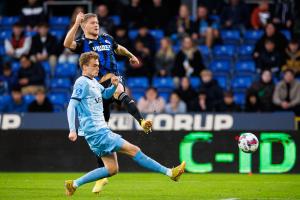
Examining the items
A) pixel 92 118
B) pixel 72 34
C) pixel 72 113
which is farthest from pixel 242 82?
pixel 72 113

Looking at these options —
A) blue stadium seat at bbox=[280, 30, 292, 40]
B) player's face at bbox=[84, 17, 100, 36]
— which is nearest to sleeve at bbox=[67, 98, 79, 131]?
player's face at bbox=[84, 17, 100, 36]

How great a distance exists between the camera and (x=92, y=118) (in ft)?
34.8

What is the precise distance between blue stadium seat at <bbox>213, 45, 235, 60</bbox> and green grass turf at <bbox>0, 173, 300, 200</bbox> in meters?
5.52

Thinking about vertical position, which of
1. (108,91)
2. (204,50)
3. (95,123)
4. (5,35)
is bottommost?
(95,123)

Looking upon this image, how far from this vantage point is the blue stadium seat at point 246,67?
67.2 feet

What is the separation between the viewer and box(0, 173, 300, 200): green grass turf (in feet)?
37.6

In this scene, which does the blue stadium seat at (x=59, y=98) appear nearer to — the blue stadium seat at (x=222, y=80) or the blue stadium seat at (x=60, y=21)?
the blue stadium seat at (x=60, y=21)

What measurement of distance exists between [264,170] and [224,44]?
5.67m

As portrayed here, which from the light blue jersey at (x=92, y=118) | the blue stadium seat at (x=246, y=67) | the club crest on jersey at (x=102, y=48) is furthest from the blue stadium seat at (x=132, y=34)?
the light blue jersey at (x=92, y=118)

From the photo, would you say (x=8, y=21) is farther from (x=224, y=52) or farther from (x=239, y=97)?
(x=239, y=97)

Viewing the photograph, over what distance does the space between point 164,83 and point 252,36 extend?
2.75m

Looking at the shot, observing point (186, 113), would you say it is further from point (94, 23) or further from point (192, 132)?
point (94, 23)

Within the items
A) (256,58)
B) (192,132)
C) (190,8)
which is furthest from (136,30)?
(192,132)

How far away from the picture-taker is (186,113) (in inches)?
714
